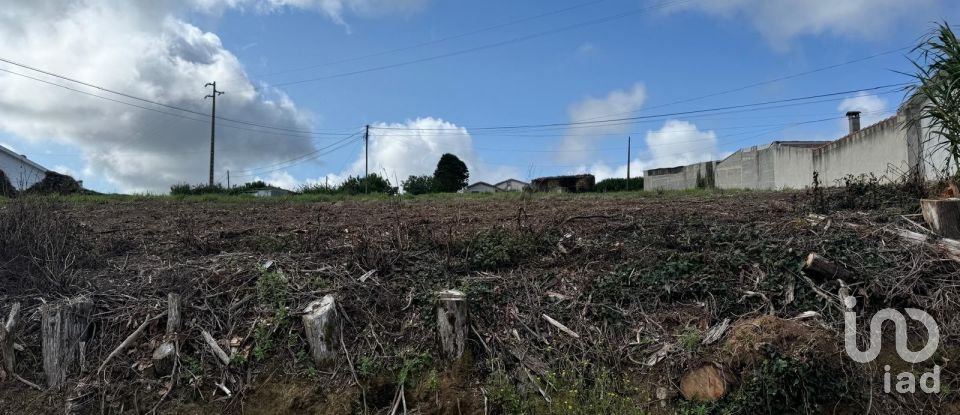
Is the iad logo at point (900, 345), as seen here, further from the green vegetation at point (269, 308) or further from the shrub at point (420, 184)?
the shrub at point (420, 184)

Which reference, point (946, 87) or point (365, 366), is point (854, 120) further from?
point (365, 366)

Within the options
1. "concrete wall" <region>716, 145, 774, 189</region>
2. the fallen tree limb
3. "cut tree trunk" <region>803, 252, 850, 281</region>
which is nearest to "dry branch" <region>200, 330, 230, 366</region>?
the fallen tree limb

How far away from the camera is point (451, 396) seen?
3.81 meters

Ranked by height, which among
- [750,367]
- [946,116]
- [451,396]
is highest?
[946,116]

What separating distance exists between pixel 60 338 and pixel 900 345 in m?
6.27

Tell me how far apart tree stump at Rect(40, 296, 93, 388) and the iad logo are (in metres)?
5.74

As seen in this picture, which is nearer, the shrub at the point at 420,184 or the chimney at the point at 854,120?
the chimney at the point at 854,120

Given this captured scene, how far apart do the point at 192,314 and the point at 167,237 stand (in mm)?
2874

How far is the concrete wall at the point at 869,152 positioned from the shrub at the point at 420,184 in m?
23.4

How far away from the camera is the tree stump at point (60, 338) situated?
3973mm

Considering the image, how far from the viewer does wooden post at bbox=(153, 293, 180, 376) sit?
3951 mm

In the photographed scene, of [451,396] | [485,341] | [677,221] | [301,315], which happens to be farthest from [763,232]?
[301,315]

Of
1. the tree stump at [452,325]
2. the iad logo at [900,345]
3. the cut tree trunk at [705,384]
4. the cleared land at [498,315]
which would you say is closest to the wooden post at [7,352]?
the cleared land at [498,315]

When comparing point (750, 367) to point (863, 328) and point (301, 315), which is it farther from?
point (301, 315)
